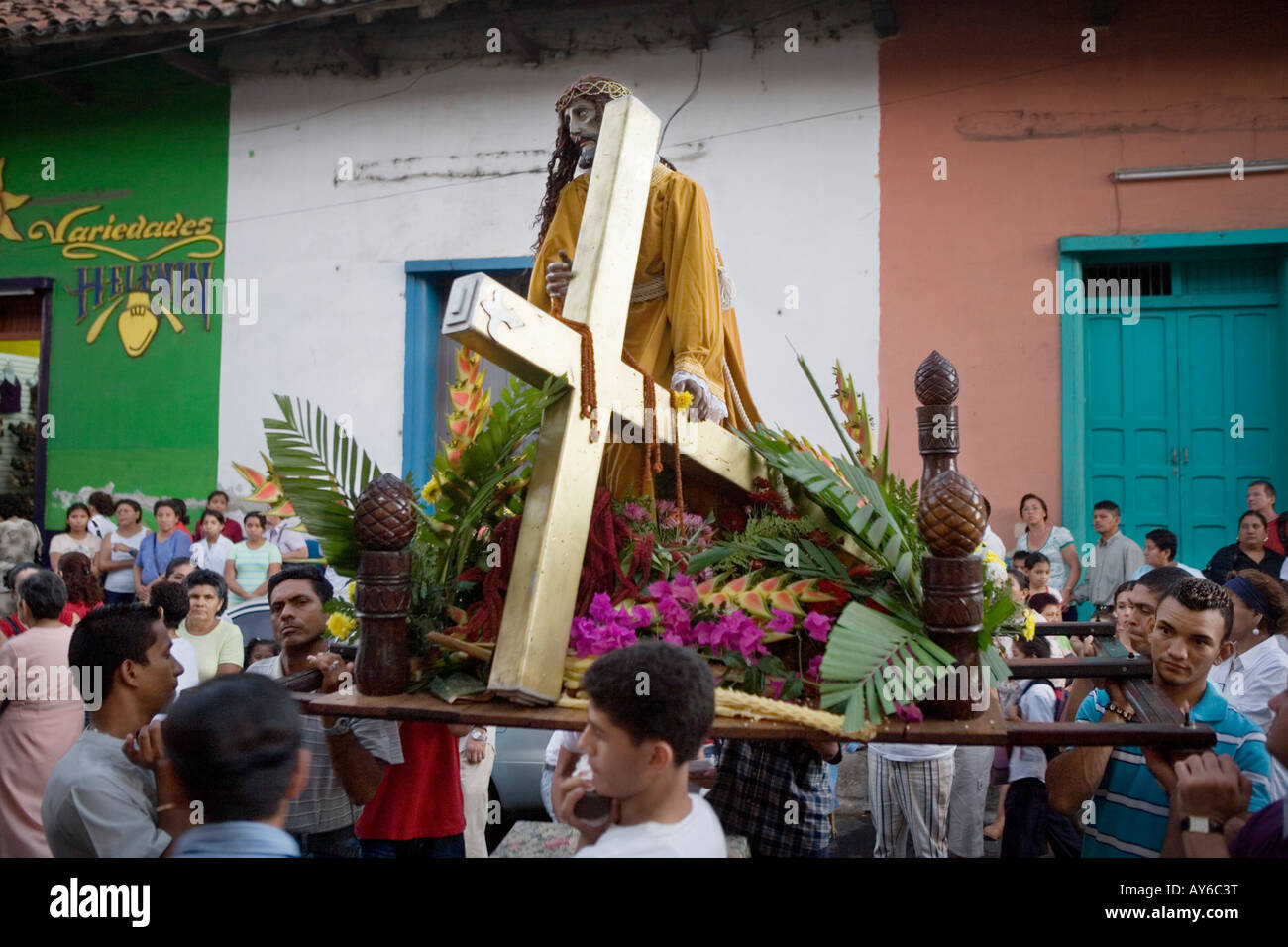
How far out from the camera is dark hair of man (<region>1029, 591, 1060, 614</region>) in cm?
558

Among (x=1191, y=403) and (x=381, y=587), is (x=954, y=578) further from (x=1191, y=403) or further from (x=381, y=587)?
(x=1191, y=403)

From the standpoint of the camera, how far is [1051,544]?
8133 mm

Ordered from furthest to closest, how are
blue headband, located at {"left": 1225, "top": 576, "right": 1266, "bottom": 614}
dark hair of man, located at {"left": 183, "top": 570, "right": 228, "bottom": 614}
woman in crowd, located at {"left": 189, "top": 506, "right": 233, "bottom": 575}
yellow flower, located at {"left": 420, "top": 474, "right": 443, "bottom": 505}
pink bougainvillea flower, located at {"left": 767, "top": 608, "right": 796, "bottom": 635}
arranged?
1. woman in crowd, located at {"left": 189, "top": 506, "right": 233, "bottom": 575}
2. dark hair of man, located at {"left": 183, "top": 570, "right": 228, "bottom": 614}
3. blue headband, located at {"left": 1225, "top": 576, "right": 1266, "bottom": 614}
4. yellow flower, located at {"left": 420, "top": 474, "right": 443, "bottom": 505}
5. pink bougainvillea flower, located at {"left": 767, "top": 608, "right": 796, "bottom": 635}

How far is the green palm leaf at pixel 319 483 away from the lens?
100 inches

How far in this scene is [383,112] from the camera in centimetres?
991

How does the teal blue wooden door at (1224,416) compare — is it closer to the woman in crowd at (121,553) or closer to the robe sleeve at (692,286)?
the robe sleeve at (692,286)

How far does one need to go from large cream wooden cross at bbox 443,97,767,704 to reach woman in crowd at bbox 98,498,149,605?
771 centimetres

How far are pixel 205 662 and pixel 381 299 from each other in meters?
4.97

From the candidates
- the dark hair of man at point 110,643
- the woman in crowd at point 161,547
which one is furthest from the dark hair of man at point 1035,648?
the woman in crowd at point 161,547

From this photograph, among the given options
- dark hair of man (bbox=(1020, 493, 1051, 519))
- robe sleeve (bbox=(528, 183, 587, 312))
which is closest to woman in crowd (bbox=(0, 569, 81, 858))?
robe sleeve (bbox=(528, 183, 587, 312))

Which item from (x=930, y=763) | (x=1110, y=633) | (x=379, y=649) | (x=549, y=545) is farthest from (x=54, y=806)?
(x=930, y=763)

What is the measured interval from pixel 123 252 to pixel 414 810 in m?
8.62

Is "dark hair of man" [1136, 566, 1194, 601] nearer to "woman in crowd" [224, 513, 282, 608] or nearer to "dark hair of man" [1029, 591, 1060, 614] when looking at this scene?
"dark hair of man" [1029, 591, 1060, 614]

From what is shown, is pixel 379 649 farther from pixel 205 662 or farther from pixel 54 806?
pixel 205 662
